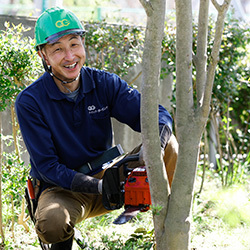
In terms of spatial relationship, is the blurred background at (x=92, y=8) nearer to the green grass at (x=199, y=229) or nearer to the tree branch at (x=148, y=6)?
the green grass at (x=199, y=229)

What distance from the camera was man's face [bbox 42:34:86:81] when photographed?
9.90 feet

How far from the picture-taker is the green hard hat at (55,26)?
2969 millimetres

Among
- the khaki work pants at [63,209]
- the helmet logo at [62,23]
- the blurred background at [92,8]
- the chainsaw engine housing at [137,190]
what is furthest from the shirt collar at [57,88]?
the blurred background at [92,8]

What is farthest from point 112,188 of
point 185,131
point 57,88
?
point 57,88

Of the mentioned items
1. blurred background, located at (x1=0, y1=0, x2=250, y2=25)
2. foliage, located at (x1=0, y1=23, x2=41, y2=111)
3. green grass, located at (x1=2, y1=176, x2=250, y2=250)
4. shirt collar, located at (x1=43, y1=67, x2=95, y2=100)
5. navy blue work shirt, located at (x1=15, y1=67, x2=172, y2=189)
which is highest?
blurred background, located at (x1=0, y1=0, x2=250, y2=25)

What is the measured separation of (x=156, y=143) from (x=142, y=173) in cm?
37

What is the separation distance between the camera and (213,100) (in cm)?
525

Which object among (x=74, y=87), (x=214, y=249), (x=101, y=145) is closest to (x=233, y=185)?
(x=214, y=249)

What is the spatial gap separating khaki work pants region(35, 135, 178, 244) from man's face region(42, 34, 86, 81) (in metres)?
0.77

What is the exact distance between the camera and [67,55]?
9.87 ft

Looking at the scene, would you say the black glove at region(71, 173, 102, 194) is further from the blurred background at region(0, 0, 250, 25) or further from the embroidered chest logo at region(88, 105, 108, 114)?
the blurred background at region(0, 0, 250, 25)

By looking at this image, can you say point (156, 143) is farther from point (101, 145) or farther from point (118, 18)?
→ point (118, 18)

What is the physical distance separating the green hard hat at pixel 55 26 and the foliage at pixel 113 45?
1.37 meters

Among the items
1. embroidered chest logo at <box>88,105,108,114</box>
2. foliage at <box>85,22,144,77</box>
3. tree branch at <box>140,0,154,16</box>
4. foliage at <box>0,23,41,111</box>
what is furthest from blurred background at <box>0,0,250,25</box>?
tree branch at <box>140,0,154,16</box>
